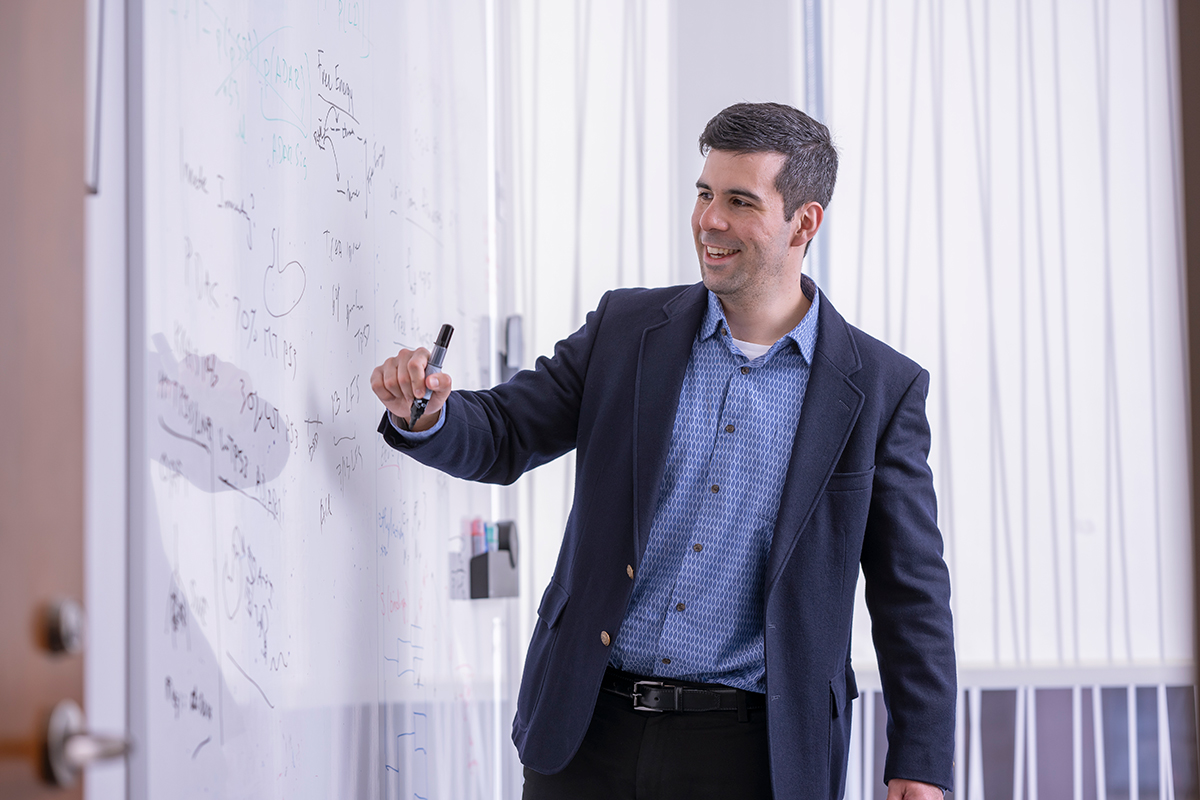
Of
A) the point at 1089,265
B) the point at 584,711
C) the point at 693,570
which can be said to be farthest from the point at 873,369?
the point at 1089,265

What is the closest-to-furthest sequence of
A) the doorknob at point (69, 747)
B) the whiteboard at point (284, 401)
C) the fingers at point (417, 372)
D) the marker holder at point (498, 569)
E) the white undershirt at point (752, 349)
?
1. the doorknob at point (69, 747)
2. the whiteboard at point (284, 401)
3. the fingers at point (417, 372)
4. the white undershirt at point (752, 349)
5. the marker holder at point (498, 569)

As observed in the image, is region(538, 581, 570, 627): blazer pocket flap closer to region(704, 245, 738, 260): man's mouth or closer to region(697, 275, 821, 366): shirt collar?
region(697, 275, 821, 366): shirt collar

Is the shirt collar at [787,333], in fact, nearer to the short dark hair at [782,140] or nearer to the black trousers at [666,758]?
the short dark hair at [782,140]

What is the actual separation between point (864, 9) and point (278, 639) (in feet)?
6.94

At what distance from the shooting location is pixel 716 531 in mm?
1349

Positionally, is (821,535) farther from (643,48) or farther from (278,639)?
(643,48)

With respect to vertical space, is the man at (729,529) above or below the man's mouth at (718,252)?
below

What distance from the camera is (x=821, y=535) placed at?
4.45 feet

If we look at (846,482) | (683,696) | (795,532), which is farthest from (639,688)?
(846,482)

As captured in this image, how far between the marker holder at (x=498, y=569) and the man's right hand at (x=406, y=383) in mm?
748

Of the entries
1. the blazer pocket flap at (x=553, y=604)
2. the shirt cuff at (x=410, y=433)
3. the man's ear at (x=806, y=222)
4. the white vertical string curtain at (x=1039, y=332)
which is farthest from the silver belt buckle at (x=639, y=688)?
the white vertical string curtain at (x=1039, y=332)

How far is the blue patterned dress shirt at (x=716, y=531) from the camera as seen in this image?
4.34 ft

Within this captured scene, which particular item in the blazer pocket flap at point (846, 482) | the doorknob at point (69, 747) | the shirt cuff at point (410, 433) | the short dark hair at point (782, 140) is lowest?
the doorknob at point (69, 747)

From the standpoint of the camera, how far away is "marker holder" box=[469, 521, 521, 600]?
6.08 ft
